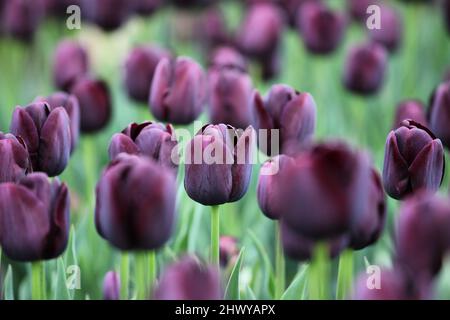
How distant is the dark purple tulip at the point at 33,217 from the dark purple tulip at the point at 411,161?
357 mm

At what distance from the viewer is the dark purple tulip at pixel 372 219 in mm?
798

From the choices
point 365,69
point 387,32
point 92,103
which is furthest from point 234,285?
point 387,32

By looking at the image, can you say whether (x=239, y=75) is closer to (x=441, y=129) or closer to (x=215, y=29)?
(x=441, y=129)

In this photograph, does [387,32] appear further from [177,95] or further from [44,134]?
[44,134]

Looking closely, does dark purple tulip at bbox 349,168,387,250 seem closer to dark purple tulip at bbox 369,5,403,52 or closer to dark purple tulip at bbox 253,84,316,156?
dark purple tulip at bbox 253,84,316,156

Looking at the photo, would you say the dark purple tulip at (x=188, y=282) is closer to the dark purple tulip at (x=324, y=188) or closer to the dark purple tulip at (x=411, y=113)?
the dark purple tulip at (x=324, y=188)

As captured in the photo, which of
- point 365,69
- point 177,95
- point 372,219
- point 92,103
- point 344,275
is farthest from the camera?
point 365,69

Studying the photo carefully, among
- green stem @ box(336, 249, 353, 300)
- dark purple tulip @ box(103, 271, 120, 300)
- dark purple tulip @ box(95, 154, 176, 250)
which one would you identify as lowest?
dark purple tulip @ box(103, 271, 120, 300)

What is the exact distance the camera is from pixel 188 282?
645 millimetres

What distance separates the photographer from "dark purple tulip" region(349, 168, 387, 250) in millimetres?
798

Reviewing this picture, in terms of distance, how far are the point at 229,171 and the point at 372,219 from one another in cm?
17

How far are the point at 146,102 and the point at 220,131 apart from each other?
1.88 feet

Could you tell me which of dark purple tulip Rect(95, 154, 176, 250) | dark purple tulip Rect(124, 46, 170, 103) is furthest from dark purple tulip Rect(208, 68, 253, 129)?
dark purple tulip Rect(95, 154, 176, 250)
